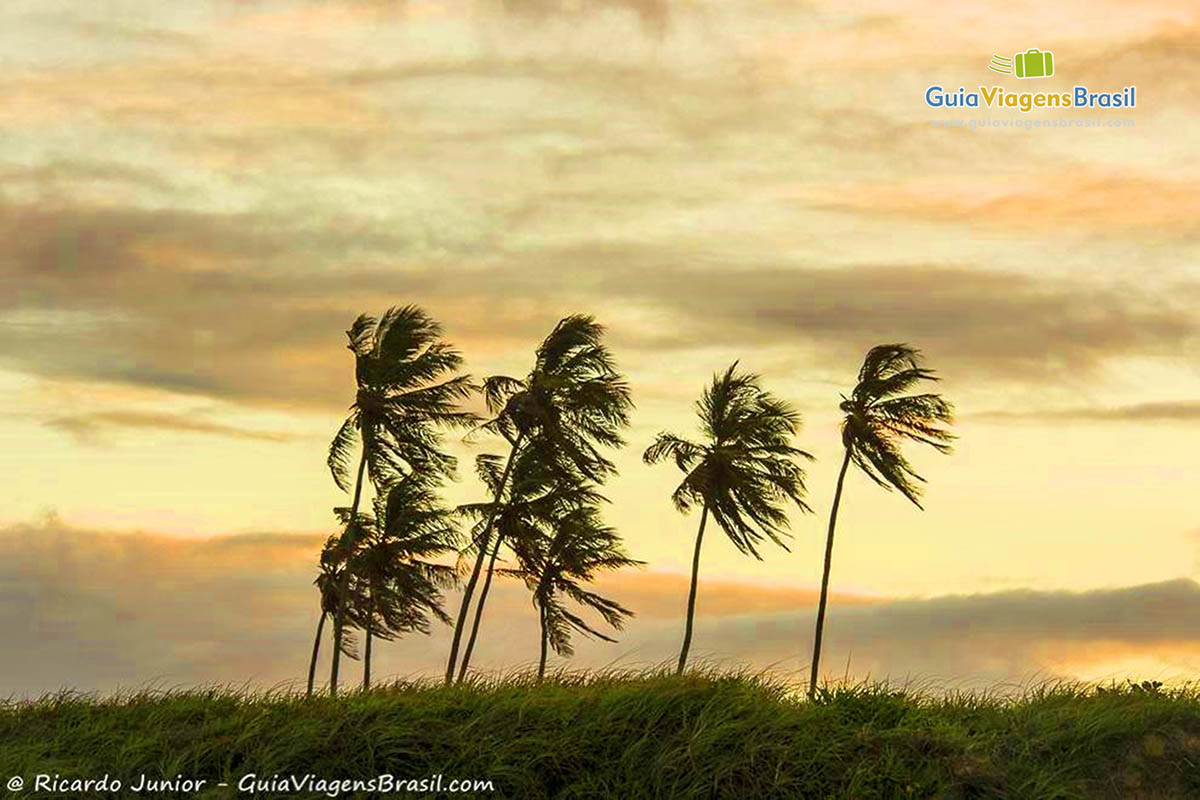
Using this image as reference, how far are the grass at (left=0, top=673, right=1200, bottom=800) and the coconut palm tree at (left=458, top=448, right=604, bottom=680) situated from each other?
21.1 meters

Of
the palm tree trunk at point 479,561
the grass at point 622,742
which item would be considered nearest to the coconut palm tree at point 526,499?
the palm tree trunk at point 479,561

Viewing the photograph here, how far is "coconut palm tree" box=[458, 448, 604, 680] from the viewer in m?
42.0

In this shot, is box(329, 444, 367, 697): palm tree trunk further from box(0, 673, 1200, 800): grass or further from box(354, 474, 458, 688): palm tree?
box(0, 673, 1200, 800): grass

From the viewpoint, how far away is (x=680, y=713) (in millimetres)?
19500

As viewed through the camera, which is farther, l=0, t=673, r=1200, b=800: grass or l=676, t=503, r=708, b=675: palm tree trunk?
l=676, t=503, r=708, b=675: palm tree trunk

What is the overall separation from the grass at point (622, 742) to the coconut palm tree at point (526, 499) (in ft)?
69.1

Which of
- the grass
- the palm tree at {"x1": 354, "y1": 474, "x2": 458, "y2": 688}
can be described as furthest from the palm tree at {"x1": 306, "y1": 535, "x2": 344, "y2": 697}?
the grass

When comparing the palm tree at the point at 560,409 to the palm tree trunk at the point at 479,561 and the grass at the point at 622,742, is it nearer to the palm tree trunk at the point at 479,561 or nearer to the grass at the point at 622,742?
the palm tree trunk at the point at 479,561

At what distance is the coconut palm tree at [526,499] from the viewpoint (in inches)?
1652

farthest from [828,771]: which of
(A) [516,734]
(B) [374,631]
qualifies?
(B) [374,631]

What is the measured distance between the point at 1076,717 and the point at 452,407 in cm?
2422

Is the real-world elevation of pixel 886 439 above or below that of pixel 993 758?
above

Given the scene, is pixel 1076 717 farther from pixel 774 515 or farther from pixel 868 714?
pixel 774 515

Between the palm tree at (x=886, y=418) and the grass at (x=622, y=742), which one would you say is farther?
the palm tree at (x=886, y=418)
